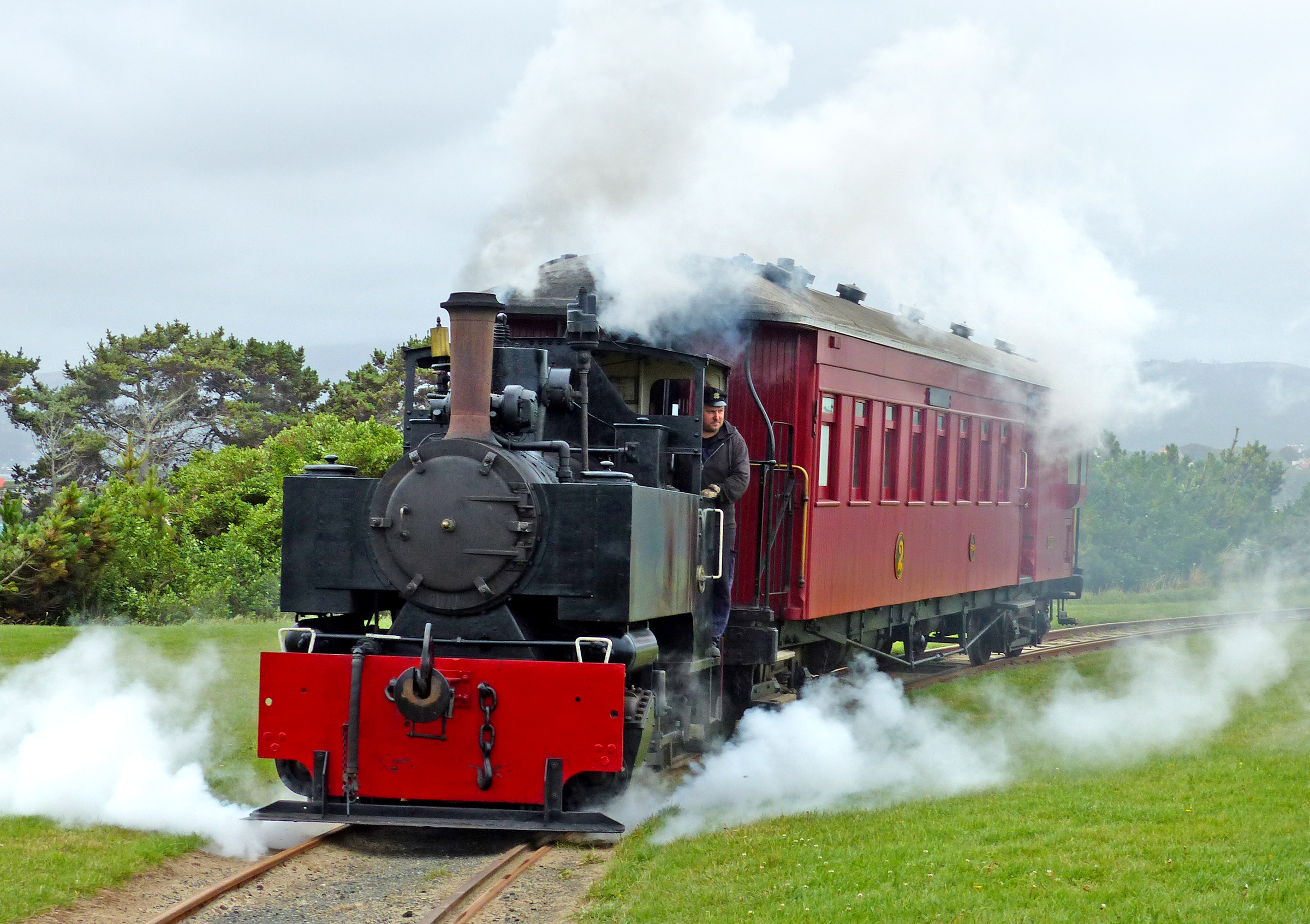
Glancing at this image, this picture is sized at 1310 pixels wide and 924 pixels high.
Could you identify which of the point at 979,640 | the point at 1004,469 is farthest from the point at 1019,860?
the point at 979,640

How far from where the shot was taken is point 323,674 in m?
7.01

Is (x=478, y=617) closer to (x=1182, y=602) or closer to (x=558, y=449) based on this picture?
(x=558, y=449)

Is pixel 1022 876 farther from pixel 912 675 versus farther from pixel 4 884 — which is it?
pixel 912 675

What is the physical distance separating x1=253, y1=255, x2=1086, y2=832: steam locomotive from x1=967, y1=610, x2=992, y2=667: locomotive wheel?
6.13 meters

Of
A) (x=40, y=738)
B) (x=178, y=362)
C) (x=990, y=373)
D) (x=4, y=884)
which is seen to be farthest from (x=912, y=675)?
Result: (x=178, y=362)

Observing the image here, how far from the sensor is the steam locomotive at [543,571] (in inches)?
271

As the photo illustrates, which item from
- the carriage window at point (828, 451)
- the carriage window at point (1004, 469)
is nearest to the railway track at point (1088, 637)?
the carriage window at point (1004, 469)

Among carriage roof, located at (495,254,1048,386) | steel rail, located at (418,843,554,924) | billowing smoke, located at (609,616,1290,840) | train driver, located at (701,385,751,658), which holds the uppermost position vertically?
carriage roof, located at (495,254,1048,386)

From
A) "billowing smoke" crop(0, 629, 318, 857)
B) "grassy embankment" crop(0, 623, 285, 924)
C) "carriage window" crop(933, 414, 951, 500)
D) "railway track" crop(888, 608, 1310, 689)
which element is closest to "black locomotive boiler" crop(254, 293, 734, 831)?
"billowing smoke" crop(0, 629, 318, 857)

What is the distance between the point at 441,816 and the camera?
6.82 meters

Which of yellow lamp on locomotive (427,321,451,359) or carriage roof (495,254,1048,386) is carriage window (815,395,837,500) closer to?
carriage roof (495,254,1048,386)

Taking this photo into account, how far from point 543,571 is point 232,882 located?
2005 mm

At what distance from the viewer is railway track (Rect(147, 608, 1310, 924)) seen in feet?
19.3

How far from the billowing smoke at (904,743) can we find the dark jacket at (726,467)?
5.22 feet
